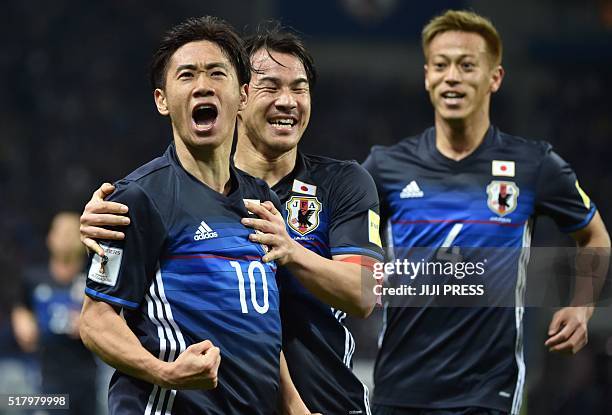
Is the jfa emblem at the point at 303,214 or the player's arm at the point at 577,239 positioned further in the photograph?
the player's arm at the point at 577,239

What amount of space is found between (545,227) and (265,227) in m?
11.1

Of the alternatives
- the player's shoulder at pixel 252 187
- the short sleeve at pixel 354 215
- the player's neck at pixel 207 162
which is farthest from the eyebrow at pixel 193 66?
the short sleeve at pixel 354 215

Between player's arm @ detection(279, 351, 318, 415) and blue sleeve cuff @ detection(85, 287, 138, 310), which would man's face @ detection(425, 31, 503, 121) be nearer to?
player's arm @ detection(279, 351, 318, 415)

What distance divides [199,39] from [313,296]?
1063 mm

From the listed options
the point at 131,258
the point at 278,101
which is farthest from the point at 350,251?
the point at 131,258

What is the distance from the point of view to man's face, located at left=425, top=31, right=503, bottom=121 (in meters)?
4.66

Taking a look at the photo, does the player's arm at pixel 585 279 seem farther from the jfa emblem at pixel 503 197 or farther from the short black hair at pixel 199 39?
the short black hair at pixel 199 39

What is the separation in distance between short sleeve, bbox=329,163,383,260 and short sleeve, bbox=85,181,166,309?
92 centimetres

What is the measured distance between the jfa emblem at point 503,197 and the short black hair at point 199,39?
1.74 m

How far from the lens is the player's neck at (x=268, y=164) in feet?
12.4

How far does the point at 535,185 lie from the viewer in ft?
15.0

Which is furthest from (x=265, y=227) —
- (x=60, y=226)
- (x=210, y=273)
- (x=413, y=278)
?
(x=60, y=226)

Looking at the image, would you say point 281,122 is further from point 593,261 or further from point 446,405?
point 593,261

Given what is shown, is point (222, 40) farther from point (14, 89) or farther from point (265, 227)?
point (14, 89)
